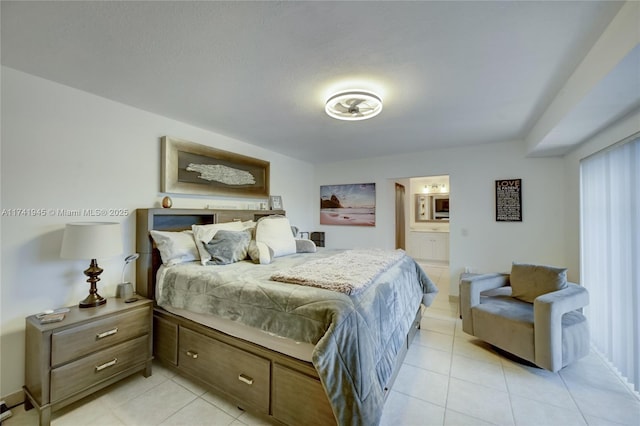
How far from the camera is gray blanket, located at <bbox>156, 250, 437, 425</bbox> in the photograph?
130 cm

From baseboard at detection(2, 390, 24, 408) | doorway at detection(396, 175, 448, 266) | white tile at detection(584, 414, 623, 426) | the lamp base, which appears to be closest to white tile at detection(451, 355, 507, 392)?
white tile at detection(584, 414, 623, 426)

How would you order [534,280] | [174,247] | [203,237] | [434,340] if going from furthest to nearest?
[434,340] → [534,280] → [203,237] → [174,247]

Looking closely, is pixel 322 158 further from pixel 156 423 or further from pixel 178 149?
pixel 156 423

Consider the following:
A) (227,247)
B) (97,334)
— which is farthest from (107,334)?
(227,247)

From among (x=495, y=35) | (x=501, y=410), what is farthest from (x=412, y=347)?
(x=495, y=35)

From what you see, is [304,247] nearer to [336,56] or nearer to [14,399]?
[336,56]

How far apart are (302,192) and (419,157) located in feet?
7.47

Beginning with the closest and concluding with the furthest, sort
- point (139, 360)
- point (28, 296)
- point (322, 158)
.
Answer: point (28, 296) < point (139, 360) < point (322, 158)

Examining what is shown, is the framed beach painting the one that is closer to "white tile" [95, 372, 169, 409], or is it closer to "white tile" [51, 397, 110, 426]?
"white tile" [95, 372, 169, 409]

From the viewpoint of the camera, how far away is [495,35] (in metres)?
1.50

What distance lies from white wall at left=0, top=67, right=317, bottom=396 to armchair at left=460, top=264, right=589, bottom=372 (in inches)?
140

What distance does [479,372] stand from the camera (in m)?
2.26

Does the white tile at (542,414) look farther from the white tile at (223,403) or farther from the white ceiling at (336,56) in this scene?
the white ceiling at (336,56)

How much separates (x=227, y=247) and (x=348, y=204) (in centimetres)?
307
